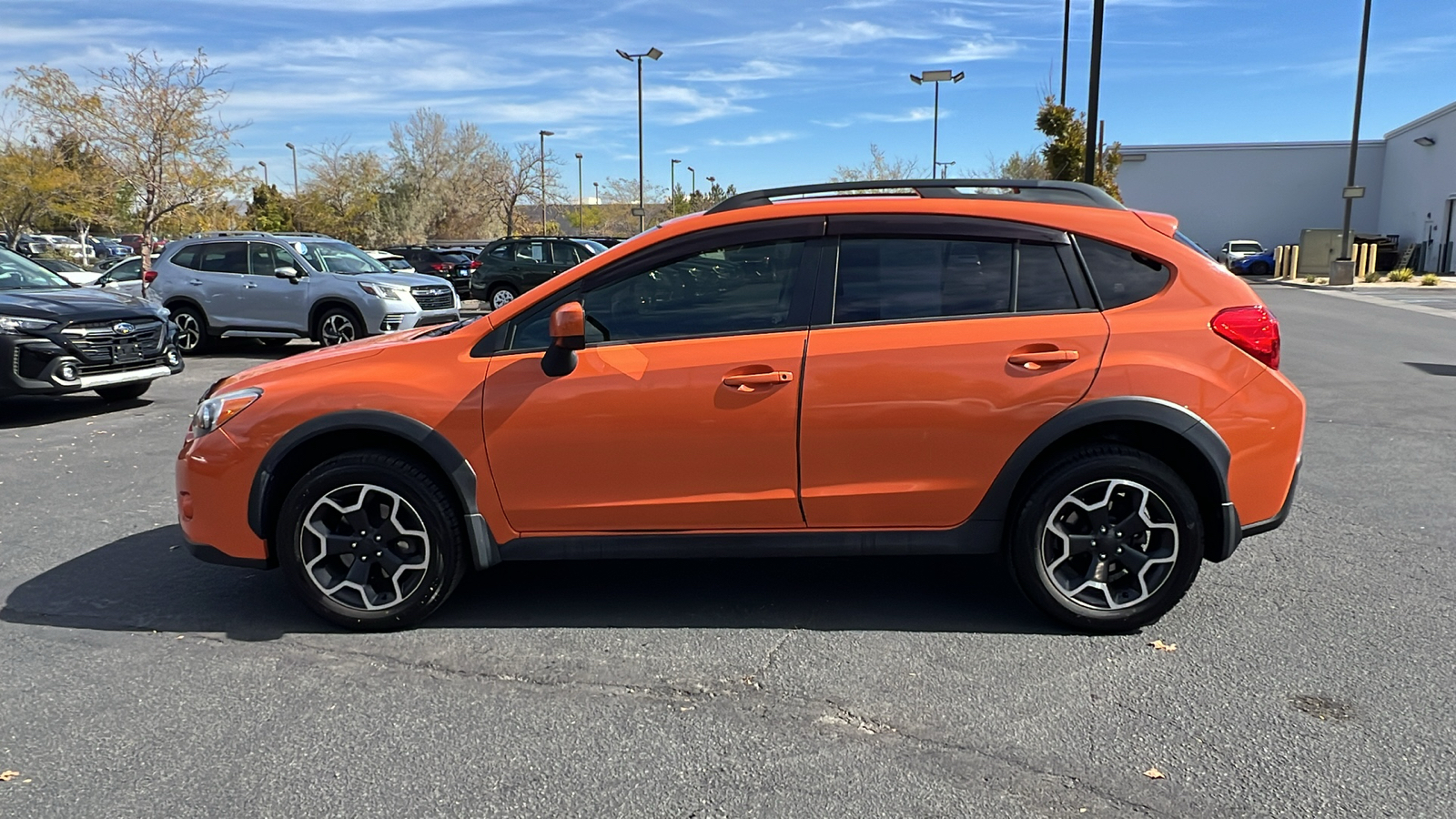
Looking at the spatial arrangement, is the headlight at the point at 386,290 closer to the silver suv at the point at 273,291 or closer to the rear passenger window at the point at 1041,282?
the silver suv at the point at 273,291

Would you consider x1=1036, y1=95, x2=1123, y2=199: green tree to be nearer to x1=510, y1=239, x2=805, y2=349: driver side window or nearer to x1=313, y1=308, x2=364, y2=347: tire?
x1=313, y1=308, x2=364, y2=347: tire

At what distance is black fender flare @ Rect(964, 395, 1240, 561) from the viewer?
12.6 feet

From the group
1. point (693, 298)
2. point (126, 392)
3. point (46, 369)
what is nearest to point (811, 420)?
point (693, 298)

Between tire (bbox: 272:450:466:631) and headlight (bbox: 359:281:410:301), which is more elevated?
headlight (bbox: 359:281:410:301)

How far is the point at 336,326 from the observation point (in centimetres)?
1378

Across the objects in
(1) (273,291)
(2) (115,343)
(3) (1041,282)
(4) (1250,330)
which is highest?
(3) (1041,282)

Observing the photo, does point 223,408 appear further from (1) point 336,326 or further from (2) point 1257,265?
(2) point 1257,265

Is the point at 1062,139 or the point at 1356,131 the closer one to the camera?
the point at 1062,139

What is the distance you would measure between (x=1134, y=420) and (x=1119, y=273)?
59 cm

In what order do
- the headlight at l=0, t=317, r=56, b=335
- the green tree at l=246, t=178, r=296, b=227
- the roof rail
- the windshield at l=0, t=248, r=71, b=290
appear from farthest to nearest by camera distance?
the green tree at l=246, t=178, r=296, b=227 < the windshield at l=0, t=248, r=71, b=290 < the headlight at l=0, t=317, r=56, b=335 < the roof rail

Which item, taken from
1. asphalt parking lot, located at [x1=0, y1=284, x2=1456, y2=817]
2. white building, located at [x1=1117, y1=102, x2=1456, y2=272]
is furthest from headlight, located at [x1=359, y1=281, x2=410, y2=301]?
white building, located at [x1=1117, y1=102, x2=1456, y2=272]

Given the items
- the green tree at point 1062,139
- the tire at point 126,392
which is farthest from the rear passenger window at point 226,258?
the green tree at point 1062,139

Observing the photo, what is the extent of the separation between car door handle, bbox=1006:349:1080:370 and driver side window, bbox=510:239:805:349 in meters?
0.89

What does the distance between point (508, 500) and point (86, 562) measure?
256cm
